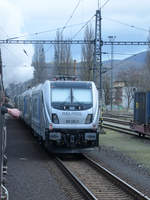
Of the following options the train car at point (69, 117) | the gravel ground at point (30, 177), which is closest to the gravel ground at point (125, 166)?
the train car at point (69, 117)

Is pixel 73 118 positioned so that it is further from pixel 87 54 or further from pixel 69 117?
pixel 87 54

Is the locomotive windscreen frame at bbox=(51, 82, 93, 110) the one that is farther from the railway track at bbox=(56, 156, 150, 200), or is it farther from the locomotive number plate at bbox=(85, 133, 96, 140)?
the railway track at bbox=(56, 156, 150, 200)

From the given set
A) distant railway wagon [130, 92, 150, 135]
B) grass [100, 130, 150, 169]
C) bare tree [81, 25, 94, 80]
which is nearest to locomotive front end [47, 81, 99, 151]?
grass [100, 130, 150, 169]

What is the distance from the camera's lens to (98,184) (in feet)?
31.9

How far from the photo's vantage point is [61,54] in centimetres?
4625

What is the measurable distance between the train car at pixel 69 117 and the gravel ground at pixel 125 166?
0.95 metres

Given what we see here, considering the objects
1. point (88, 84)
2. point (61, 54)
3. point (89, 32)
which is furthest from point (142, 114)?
point (61, 54)

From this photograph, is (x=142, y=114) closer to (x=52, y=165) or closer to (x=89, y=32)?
(x=52, y=165)

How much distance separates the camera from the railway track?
8414mm

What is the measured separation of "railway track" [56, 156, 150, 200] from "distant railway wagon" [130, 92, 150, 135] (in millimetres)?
9658

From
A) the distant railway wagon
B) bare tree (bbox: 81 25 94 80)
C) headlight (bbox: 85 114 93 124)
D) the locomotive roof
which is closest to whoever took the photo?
headlight (bbox: 85 114 93 124)

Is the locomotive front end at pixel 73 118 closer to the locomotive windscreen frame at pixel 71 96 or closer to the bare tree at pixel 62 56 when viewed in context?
the locomotive windscreen frame at pixel 71 96

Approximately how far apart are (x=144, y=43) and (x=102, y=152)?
16507 mm

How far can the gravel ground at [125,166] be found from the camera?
984cm
